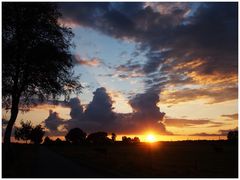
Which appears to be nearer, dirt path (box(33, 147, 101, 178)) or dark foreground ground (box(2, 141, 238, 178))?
→ dirt path (box(33, 147, 101, 178))

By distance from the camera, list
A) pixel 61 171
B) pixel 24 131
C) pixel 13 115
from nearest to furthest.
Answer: pixel 61 171 < pixel 13 115 < pixel 24 131

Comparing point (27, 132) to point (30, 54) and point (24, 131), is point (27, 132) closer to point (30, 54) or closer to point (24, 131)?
point (24, 131)

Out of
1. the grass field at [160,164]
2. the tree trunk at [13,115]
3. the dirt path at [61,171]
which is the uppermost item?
the tree trunk at [13,115]

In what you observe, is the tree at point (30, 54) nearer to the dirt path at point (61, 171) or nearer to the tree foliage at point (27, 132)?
the dirt path at point (61, 171)

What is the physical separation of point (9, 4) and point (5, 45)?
3.54m

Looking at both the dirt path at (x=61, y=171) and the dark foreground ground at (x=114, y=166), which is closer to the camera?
the dirt path at (x=61, y=171)

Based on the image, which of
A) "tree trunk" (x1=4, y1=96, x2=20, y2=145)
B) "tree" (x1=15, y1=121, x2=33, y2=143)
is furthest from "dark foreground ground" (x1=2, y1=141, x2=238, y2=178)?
"tree" (x1=15, y1=121, x2=33, y2=143)

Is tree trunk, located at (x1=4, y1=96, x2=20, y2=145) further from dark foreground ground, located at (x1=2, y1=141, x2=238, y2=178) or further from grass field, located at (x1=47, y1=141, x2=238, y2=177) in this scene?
grass field, located at (x1=47, y1=141, x2=238, y2=177)

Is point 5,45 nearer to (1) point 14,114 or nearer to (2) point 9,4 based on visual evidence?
(2) point 9,4

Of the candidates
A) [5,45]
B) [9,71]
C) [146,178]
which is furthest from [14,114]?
[146,178]

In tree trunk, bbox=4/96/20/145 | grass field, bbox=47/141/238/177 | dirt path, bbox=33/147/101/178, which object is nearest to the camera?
dirt path, bbox=33/147/101/178

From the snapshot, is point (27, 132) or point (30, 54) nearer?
point (30, 54)

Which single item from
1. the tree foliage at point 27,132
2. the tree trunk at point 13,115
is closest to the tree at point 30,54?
the tree trunk at point 13,115

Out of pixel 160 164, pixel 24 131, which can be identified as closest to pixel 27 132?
pixel 24 131
